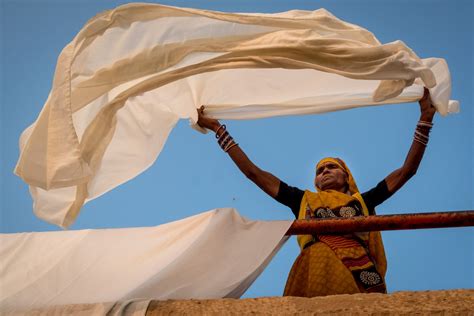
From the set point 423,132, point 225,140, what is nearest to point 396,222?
point 423,132

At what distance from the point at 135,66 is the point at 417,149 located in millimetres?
1405

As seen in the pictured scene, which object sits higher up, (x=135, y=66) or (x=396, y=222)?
(x=135, y=66)

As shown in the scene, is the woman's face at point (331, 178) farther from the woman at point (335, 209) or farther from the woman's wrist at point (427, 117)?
the woman's wrist at point (427, 117)

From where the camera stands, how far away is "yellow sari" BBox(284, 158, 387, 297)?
3.04 metres

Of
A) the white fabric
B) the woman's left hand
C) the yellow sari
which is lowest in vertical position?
the white fabric

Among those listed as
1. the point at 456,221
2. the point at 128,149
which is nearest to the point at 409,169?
the point at 456,221

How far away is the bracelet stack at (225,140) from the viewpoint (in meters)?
3.48

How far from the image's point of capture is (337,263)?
3.05 metres

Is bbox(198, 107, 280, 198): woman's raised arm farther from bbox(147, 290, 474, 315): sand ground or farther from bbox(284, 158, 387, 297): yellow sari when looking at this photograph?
bbox(147, 290, 474, 315): sand ground

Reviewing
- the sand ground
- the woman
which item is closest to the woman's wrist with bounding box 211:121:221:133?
the woman

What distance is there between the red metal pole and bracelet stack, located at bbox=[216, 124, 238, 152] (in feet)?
2.77

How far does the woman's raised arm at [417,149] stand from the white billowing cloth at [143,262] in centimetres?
88

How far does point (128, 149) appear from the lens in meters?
3.19

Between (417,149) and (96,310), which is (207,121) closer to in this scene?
(417,149)
